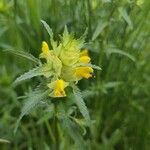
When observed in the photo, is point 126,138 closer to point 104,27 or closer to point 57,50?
point 104,27

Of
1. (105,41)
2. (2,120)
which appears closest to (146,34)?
(105,41)

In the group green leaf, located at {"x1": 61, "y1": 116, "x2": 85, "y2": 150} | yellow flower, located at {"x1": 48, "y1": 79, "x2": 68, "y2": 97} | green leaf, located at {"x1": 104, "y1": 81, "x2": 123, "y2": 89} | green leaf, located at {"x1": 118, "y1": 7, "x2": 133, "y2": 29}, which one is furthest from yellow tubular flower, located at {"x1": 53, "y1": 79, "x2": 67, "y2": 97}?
green leaf, located at {"x1": 104, "y1": 81, "x2": 123, "y2": 89}

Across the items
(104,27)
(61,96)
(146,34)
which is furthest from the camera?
(146,34)

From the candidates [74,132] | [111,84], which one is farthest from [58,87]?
[111,84]

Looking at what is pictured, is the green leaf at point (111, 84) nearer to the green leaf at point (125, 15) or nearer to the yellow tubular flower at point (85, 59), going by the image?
the green leaf at point (125, 15)

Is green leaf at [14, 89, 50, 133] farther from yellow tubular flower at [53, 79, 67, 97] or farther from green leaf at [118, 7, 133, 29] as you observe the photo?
green leaf at [118, 7, 133, 29]

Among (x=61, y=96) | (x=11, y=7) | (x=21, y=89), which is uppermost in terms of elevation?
(x=11, y=7)

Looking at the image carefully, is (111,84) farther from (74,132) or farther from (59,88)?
(59,88)
